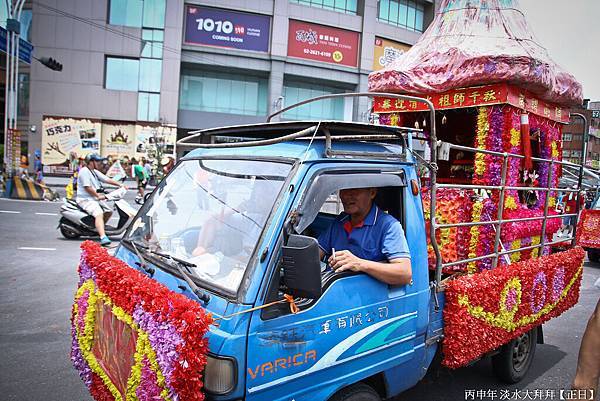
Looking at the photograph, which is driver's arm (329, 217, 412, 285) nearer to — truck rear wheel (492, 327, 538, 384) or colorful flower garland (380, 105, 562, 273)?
colorful flower garland (380, 105, 562, 273)

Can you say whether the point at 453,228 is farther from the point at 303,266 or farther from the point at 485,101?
the point at 303,266

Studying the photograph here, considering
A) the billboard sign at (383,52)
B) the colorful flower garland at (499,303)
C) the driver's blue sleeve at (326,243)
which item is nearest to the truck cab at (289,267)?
the colorful flower garland at (499,303)

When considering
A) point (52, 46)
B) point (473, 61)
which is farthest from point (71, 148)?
point (473, 61)

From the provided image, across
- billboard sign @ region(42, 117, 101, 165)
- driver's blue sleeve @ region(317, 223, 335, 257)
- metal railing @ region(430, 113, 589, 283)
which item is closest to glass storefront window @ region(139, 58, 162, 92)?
billboard sign @ region(42, 117, 101, 165)

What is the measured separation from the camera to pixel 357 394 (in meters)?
2.40

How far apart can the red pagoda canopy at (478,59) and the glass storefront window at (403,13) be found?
100 ft

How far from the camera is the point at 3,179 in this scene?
15930 millimetres

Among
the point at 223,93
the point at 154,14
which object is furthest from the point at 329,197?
the point at 223,93

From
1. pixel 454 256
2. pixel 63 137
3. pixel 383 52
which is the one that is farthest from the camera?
pixel 383 52

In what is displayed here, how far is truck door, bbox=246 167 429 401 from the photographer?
2006mm

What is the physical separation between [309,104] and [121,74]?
13.0 metres

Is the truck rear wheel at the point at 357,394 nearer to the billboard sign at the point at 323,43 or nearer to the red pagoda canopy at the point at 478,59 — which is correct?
the red pagoda canopy at the point at 478,59

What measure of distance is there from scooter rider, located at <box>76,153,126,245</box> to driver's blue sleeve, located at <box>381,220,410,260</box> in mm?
7072

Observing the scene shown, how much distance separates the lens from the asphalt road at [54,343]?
3504 mm
